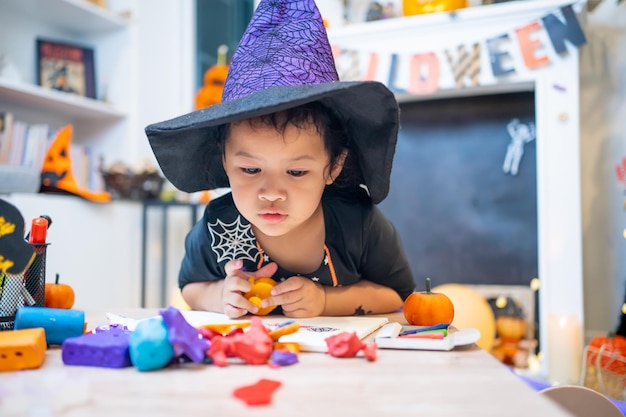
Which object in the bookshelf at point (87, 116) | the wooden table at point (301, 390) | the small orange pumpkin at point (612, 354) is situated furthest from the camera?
the bookshelf at point (87, 116)

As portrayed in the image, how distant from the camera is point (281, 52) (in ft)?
2.43

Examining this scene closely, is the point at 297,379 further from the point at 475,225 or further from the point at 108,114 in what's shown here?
the point at 108,114

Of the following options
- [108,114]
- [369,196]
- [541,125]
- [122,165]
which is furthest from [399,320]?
[108,114]

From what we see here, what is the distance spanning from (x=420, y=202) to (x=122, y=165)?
54.1 inches

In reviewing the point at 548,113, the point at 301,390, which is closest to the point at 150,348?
the point at 301,390

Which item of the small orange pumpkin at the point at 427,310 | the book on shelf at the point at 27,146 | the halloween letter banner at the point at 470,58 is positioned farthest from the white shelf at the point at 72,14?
the small orange pumpkin at the point at 427,310

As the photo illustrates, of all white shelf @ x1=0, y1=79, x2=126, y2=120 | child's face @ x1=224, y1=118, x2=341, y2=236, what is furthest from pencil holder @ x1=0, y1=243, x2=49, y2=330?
white shelf @ x1=0, y1=79, x2=126, y2=120

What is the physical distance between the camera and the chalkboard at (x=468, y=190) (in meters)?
2.21

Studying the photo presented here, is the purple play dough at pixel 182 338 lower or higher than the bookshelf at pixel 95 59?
lower

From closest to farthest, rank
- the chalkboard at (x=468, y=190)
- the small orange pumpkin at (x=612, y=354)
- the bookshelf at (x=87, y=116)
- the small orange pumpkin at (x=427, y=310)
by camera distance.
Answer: the small orange pumpkin at (x=427, y=310), the small orange pumpkin at (x=612, y=354), the bookshelf at (x=87, y=116), the chalkboard at (x=468, y=190)

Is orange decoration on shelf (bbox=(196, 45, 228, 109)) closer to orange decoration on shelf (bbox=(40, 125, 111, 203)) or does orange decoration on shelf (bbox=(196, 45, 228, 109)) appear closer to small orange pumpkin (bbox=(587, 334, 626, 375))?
orange decoration on shelf (bbox=(40, 125, 111, 203))

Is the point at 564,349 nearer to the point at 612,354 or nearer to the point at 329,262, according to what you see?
the point at 612,354

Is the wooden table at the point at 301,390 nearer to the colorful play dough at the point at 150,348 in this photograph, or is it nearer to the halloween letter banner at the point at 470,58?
the colorful play dough at the point at 150,348

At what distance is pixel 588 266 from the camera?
2092 millimetres
